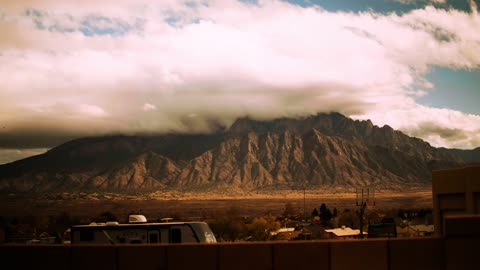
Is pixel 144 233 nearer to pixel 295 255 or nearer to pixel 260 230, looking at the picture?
pixel 295 255

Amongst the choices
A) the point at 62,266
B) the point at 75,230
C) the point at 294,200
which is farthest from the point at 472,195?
the point at 294,200

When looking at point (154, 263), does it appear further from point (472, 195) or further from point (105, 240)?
point (472, 195)

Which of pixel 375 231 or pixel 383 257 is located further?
pixel 375 231

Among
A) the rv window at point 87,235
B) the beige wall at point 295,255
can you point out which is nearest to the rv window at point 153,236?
the rv window at point 87,235

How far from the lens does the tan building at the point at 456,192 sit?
1185 inches

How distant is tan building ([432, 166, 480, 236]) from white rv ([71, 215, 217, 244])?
1326 centimetres

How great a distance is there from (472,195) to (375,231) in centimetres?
1861

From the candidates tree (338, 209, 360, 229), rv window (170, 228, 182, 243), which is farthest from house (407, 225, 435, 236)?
rv window (170, 228, 182, 243)

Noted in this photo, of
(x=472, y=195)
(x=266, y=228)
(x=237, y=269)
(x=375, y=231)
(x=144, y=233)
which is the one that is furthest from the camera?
(x=266, y=228)

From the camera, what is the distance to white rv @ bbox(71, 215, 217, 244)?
21.3 m

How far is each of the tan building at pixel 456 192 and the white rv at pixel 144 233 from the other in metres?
13.3

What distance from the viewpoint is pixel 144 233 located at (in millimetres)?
21688

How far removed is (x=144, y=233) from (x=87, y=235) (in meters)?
2.32

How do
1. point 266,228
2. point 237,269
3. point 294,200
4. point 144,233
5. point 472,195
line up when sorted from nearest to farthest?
point 237,269, point 144,233, point 472,195, point 266,228, point 294,200
